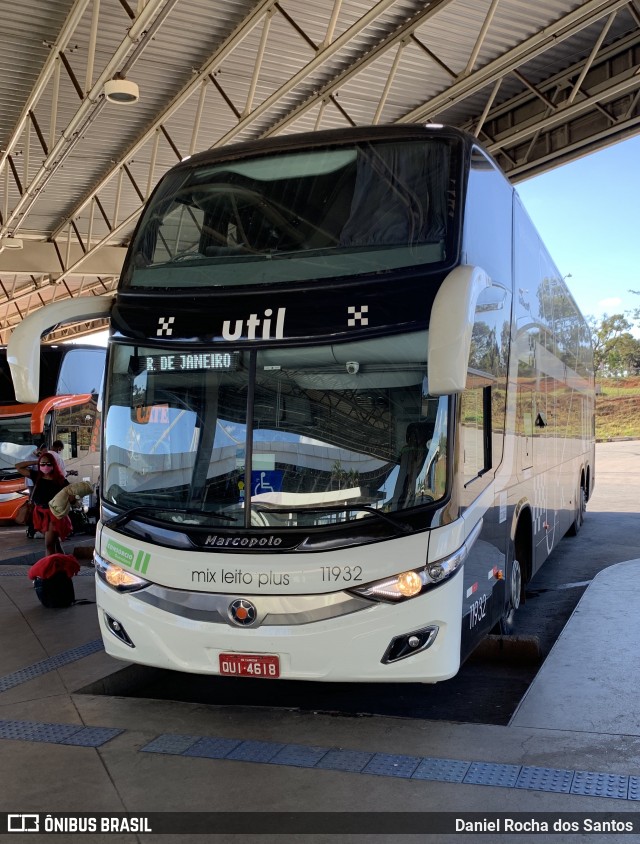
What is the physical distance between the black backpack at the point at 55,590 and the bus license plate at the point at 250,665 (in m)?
4.05

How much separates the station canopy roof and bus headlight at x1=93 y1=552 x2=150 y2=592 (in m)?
6.56

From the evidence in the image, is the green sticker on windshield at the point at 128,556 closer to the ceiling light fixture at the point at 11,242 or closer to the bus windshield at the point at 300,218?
the bus windshield at the point at 300,218

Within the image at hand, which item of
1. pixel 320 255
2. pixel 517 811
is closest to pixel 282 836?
pixel 517 811

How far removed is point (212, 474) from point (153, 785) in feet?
5.64

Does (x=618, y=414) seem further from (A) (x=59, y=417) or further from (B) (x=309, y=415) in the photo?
(B) (x=309, y=415)

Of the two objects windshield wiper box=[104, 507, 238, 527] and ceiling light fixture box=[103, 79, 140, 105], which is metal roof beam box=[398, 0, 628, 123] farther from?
windshield wiper box=[104, 507, 238, 527]

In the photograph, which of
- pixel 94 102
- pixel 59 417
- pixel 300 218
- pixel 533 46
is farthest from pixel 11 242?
pixel 300 218

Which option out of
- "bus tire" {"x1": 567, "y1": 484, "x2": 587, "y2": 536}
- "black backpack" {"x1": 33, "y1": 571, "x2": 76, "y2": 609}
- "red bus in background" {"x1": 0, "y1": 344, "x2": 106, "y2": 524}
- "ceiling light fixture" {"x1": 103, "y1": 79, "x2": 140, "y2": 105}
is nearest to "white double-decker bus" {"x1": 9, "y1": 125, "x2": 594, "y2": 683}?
"black backpack" {"x1": 33, "y1": 571, "x2": 76, "y2": 609}

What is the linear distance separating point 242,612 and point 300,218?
98.7 inches

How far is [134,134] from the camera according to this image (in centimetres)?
1617

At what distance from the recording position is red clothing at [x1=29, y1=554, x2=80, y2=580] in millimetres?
8523

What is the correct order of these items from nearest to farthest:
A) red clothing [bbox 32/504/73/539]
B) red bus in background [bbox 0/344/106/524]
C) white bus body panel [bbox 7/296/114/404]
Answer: white bus body panel [bbox 7/296/114/404] < red clothing [bbox 32/504/73/539] < red bus in background [bbox 0/344/106/524]

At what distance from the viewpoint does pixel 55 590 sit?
27.9 ft

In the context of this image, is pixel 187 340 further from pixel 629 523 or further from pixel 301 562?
pixel 629 523
